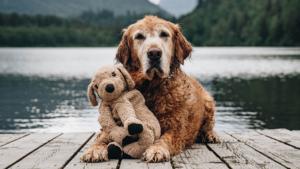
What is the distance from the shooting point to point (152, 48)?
3535mm

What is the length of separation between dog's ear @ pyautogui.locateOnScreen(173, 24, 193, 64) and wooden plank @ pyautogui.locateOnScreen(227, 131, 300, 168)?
4.92 ft

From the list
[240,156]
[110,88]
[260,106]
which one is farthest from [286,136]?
[260,106]

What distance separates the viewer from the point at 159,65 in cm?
364

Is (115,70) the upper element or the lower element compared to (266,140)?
upper

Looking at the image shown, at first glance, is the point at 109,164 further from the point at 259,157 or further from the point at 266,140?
the point at 266,140

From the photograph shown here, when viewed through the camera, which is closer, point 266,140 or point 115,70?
point 115,70

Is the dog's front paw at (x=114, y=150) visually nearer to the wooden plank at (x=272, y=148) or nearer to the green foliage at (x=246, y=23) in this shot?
the wooden plank at (x=272, y=148)

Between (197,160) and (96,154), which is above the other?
(96,154)

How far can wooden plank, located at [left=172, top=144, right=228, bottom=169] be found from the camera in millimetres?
3236

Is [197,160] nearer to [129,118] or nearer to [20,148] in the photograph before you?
[129,118]

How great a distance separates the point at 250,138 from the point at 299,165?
1.39m

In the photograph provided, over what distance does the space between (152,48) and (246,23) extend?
115908 millimetres

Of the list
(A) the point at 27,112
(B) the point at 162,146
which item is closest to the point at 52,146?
(B) the point at 162,146

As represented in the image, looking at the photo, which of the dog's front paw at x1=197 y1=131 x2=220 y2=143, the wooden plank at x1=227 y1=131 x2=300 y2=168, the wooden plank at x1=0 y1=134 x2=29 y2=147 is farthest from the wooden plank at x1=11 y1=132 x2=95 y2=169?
the wooden plank at x1=227 y1=131 x2=300 y2=168
